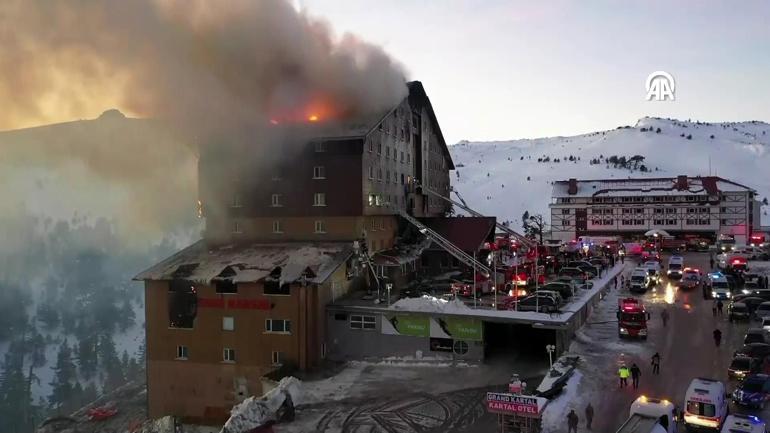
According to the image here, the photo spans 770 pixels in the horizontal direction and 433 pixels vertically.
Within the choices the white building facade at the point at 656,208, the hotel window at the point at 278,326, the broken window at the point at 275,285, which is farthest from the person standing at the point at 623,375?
the white building facade at the point at 656,208

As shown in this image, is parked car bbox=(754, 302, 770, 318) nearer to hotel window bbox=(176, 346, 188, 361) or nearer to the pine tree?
hotel window bbox=(176, 346, 188, 361)

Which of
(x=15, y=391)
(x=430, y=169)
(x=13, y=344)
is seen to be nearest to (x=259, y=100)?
(x=430, y=169)

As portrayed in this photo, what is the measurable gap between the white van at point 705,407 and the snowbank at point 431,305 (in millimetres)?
12392

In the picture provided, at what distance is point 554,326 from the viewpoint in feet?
94.2

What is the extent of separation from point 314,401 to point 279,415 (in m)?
2.46

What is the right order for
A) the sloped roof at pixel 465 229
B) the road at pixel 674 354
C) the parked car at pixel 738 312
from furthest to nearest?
the sloped roof at pixel 465 229, the parked car at pixel 738 312, the road at pixel 674 354

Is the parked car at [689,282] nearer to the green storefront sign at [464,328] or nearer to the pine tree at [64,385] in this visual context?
the green storefront sign at [464,328]

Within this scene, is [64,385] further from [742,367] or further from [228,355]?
[742,367]

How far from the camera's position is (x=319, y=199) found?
39.1 m

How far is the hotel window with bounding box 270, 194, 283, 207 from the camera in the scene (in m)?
39.8

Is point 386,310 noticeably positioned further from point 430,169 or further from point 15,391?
point 15,391

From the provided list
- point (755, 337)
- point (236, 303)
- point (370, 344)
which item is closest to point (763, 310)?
point (755, 337)

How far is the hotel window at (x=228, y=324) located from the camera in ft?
109

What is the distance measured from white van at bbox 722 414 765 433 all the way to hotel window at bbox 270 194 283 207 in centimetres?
2826
